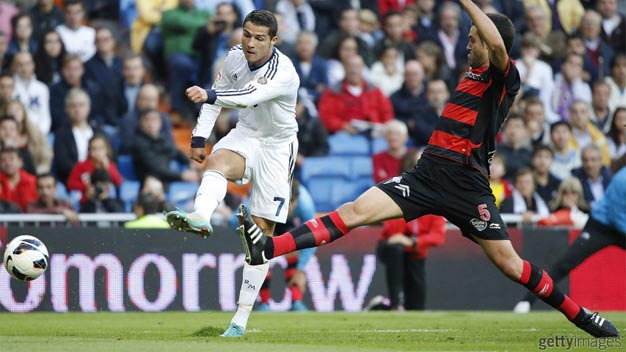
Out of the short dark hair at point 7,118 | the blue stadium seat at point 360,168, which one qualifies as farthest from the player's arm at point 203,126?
the blue stadium seat at point 360,168

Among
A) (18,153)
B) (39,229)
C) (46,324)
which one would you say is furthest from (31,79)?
(46,324)

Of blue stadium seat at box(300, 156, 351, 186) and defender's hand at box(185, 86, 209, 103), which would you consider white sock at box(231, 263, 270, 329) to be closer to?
defender's hand at box(185, 86, 209, 103)

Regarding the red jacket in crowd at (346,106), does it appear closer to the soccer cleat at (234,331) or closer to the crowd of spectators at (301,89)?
the crowd of spectators at (301,89)

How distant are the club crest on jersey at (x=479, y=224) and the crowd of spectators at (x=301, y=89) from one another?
6.77 m

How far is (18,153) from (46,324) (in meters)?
4.69

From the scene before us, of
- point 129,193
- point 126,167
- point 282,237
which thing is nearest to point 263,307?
point 129,193

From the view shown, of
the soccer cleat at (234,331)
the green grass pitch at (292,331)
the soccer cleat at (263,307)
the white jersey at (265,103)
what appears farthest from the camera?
the soccer cleat at (263,307)

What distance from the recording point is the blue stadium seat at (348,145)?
1866cm

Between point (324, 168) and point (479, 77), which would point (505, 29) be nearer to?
point (479, 77)

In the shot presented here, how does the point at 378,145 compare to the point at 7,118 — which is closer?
the point at 7,118

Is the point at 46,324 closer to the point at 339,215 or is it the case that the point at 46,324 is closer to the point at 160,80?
the point at 339,215

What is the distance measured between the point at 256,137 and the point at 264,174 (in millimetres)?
349

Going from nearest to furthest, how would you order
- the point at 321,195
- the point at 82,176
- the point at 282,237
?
the point at 282,237, the point at 82,176, the point at 321,195

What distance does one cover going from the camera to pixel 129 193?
17.2m
